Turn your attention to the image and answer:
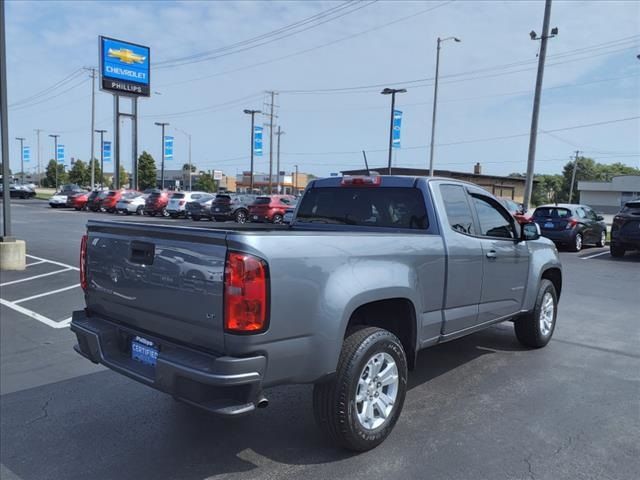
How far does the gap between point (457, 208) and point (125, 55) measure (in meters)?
46.2

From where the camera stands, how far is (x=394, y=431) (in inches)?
153

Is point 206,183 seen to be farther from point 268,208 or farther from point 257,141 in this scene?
point 268,208

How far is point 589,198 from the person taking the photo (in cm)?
8006

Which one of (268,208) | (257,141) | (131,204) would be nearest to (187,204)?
(131,204)

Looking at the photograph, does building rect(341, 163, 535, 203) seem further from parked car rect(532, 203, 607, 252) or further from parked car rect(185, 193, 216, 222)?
parked car rect(532, 203, 607, 252)

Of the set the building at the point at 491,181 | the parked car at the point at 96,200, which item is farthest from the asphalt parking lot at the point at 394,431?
the building at the point at 491,181

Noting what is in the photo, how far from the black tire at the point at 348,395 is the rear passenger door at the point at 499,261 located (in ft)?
5.48

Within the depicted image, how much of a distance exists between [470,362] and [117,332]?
3.52 meters

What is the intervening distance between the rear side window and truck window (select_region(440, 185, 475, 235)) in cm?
26

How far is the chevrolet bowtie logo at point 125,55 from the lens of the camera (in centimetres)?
4409

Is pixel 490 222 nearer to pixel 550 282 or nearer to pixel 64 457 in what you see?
pixel 550 282

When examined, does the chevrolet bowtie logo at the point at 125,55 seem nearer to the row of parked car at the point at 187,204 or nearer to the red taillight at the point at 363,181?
the row of parked car at the point at 187,204

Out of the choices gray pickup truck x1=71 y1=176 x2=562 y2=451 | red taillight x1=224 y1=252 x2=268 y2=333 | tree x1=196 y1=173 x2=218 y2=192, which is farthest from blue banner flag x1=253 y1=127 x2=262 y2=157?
tree x1=196 y1=173 x2=218 y2=192

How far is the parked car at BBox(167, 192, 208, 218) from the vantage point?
32.5 metres
